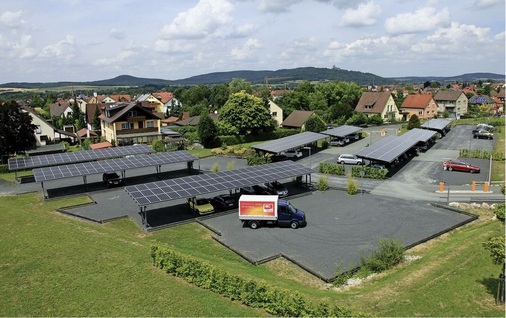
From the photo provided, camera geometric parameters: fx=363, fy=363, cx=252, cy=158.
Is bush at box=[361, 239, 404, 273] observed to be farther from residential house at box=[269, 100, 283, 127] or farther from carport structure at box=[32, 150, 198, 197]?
residential house at box=[269, 100, 283, 127]

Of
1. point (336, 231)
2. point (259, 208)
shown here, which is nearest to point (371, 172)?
point (336, 231)

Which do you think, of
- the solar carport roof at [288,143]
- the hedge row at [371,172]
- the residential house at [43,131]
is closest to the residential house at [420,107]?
Answer: the solar carport roof at [288,143]

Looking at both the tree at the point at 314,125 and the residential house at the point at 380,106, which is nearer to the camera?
the tree at the point at 314,125

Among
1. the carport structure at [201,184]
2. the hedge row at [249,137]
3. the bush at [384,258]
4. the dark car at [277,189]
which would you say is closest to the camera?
the bush at [384,258]

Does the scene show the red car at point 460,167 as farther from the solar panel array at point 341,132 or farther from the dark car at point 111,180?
the dark car at point 111,180

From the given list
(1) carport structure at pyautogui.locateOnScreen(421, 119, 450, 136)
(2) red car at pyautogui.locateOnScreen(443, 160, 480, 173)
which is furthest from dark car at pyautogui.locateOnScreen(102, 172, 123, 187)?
(1) carport structure at pyautogui.locateOnScreen(421, 119, 450, 136)

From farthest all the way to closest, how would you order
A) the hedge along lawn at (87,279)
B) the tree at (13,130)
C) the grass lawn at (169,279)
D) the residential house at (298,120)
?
1. the residential house at (298,120)
2. the tree at (13,130)
3. the hedge along lawn at (87,279)
4. the grass lawn at (169,279)

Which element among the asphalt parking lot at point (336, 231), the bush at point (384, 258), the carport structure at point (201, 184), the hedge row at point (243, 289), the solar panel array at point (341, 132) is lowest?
the asphalt parking lot at point (336, 231)
